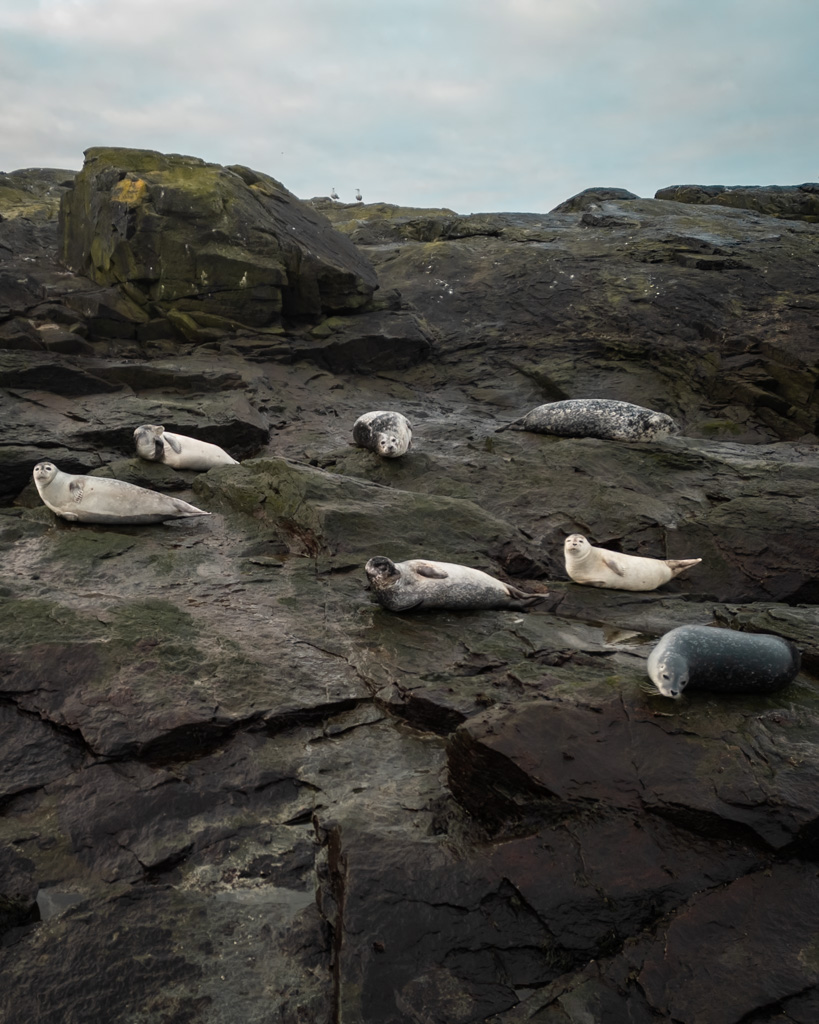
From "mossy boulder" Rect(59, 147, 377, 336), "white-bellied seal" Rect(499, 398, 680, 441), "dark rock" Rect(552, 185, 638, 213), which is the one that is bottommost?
"white-bellied seal" Rect(499, 398, 680, 441)

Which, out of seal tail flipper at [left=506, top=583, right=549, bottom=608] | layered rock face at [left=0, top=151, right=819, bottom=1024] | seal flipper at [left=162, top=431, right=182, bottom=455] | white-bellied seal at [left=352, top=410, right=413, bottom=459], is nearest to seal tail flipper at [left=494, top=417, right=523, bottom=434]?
layered rock face at [left=0, top=151, right=819, bottom=1024]

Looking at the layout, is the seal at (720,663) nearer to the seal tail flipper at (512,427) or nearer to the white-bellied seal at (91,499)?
the white-bellied seal at (91,499)

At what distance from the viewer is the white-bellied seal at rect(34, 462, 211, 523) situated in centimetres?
692

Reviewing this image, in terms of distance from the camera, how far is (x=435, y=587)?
19.2 ft

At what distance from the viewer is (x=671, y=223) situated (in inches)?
747

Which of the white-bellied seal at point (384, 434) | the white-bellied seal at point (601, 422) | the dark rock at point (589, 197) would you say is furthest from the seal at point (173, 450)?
the dark rock at point (589, 197)

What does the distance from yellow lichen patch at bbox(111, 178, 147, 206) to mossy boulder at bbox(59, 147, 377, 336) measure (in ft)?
0.06

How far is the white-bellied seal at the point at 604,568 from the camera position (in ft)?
21.7

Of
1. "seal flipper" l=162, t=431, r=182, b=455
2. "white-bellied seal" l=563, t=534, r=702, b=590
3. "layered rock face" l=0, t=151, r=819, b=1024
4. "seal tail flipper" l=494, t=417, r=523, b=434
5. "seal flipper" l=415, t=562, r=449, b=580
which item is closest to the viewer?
"layered rock face" l=0, t=151, r=819, b=1024

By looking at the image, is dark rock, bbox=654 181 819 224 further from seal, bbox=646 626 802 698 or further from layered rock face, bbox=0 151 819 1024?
seal, bbox=646 626 802 698

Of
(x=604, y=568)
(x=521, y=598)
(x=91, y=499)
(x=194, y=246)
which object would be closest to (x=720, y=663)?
(x=521, y=598)

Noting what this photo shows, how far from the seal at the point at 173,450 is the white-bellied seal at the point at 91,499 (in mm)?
1422

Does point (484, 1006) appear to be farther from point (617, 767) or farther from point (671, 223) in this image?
point (671, 223)

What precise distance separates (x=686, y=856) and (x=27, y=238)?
16.4m
